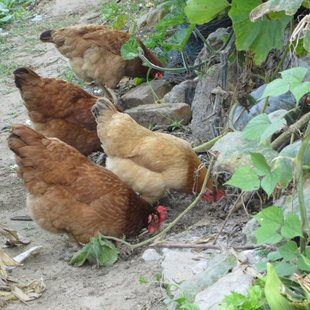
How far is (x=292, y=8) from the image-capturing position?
7.13 ft

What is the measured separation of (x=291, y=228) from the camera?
6.46ft

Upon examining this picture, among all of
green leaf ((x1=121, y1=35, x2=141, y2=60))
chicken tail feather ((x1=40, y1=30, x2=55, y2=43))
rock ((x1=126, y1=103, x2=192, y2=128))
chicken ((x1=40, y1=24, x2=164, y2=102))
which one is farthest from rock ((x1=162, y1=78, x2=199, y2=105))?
chicken tail feather ((x1=40, y1=30, x2=55, y2=43))

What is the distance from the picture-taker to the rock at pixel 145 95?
22.2 ft

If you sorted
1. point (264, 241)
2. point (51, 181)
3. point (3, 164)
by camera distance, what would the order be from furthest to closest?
point (3, 164), point (51, 181), point (264, 241)

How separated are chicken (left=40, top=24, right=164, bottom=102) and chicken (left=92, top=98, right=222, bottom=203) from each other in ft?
8.00

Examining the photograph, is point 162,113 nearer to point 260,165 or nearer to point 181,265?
point 181,265

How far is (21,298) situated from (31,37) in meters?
9.09

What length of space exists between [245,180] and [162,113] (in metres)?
4.00

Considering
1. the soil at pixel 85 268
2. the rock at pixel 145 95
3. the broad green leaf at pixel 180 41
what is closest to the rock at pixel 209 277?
the soil at pixel 85 268

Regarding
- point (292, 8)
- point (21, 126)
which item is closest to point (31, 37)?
point (21, 126)

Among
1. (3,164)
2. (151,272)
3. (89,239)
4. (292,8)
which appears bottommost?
(3,164)

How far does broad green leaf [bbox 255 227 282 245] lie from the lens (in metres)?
1.95

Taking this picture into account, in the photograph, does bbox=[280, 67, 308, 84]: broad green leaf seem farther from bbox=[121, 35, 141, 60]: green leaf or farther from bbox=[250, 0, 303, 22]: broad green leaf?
bbox=[121, 35, 141, 60]: green leaf

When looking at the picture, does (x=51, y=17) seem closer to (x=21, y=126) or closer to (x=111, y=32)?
(x=111, y=32)
